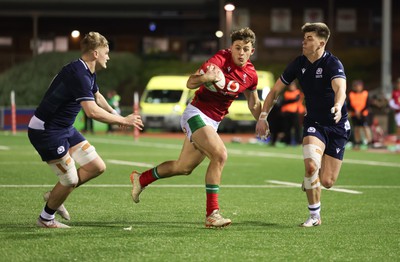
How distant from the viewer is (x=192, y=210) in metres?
12.7

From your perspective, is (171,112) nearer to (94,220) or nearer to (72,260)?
(94,220)

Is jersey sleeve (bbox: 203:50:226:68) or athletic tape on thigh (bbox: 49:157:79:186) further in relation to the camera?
jersey sleeve (bbox: 203:50:226:68)

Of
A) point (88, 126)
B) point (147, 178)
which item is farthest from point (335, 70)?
point (88, 126)

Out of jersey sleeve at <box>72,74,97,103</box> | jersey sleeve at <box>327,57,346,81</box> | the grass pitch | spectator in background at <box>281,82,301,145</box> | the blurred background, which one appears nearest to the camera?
the grass pitch

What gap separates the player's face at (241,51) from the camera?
1109 centimetres

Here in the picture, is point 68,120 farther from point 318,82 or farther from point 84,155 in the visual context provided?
point 318,82

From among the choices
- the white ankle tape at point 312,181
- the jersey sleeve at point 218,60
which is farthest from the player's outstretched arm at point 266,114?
the jersey sleeve at point 218,60

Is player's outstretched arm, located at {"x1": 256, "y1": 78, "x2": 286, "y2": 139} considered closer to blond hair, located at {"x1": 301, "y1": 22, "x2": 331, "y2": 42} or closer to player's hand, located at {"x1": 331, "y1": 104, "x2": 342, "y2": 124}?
blond hair, located at {"x1": 301, "y1": 22, "x2": 331, "y2": 42}

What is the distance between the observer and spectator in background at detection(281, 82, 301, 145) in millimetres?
30161

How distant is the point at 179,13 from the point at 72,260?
58836 mm

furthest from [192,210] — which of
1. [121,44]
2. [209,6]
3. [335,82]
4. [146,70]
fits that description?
[121,44]

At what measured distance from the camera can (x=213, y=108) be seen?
11.3m

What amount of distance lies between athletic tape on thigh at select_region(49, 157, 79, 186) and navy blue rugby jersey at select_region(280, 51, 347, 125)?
2677mm

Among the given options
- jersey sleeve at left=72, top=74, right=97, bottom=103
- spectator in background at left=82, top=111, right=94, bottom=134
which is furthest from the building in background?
jersey sleeve at left=72, top=74, right=97, bottom=103
